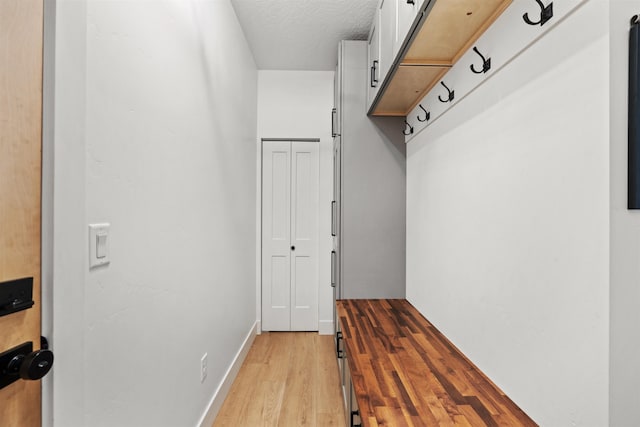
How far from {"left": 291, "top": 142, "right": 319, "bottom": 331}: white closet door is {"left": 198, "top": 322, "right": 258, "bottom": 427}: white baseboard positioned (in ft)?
2.12

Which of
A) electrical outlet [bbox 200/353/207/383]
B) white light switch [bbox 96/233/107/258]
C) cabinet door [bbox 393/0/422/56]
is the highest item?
cabinet door [bbox 393/0/422/56]

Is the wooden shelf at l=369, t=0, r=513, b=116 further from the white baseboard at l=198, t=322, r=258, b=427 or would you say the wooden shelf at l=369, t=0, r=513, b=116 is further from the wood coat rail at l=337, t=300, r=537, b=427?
the white baseboard at l=198, t=322, r=258, b=427

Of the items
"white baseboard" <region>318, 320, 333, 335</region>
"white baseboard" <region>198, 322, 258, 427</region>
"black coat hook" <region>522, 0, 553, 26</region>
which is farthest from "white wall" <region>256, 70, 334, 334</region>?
"black coat hook" <region>522, 0, 553, 26</region>

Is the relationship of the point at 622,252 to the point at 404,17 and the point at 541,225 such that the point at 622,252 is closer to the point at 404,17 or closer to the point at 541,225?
the point at 541,225

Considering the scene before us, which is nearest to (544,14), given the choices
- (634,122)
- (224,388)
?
(634,122)

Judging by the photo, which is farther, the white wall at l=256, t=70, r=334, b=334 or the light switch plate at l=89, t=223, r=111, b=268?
the white wall at l=256, t=70, r=334, b=334

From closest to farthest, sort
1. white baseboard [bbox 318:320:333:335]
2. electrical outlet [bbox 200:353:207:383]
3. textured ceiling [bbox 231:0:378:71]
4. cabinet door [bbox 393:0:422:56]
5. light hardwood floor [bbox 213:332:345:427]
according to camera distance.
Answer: cabinet door [bbox 393:0:422:56] < electrical outlet [bbox 200:353:207:383] < light hardwood floor [bbox 213:332:345:427] < textured ceiling [bbox 231:0:378:71] < white baseboard [bbox 318:320:333:335]

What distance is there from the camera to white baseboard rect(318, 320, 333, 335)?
3.55 meters

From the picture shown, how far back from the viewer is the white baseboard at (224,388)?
75.9 inches

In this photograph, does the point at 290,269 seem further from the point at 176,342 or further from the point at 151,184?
the point at 151,184

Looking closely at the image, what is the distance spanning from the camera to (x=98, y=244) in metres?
0.98

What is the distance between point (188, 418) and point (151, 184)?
3.76ft

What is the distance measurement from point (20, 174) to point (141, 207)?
0.50m

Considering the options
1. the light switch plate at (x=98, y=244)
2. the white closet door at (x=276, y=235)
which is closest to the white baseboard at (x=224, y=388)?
the white closet door at (x=276, y=235)
